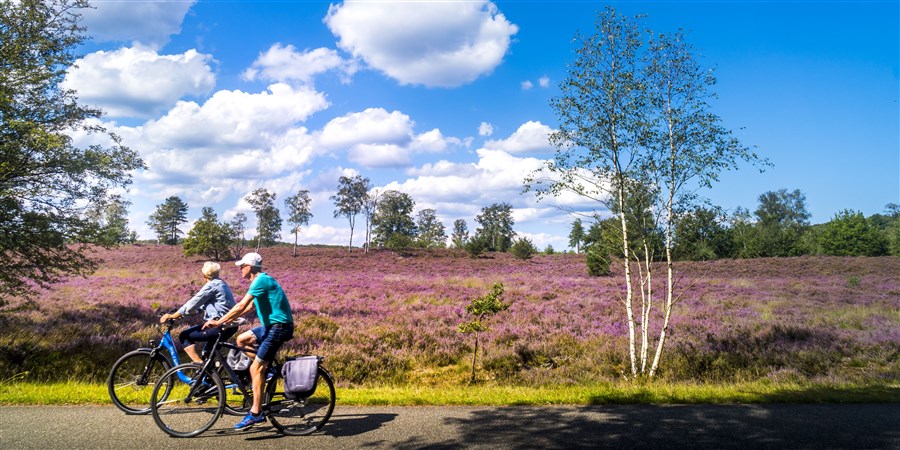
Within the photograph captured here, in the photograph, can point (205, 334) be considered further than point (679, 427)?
Yes

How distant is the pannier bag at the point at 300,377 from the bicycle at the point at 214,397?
11 cm

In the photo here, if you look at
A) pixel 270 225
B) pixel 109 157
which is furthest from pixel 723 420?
pixel 270 225

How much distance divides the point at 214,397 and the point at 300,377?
1382 millimetres

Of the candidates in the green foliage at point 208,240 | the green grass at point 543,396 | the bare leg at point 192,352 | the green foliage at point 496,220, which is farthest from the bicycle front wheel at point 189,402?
the green foliage at point 496,220

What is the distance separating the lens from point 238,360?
5992 mm

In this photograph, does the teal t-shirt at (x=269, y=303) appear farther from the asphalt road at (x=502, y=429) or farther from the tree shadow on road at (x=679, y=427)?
the tree shadow on road at (x=679, y=427)

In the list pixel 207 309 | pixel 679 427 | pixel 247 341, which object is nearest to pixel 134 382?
pixel 207 309

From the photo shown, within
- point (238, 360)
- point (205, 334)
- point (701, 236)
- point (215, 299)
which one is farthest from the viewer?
point (701, 236)

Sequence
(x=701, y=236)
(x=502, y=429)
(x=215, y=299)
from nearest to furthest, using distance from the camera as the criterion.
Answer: (x=502, y=429)
(x=215, y=299)
(x=701, y=236)

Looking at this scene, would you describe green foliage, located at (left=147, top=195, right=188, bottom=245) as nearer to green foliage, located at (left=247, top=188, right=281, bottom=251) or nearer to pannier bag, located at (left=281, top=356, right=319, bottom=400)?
green foliage, located at (left=247, top=188, right=281, bottom=251)

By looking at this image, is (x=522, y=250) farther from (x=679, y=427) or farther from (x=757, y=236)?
(x=679, y=427)

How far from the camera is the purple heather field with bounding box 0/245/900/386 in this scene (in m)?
12.6

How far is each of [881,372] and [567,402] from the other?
10.6m

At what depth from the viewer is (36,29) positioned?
12641 millimetres
